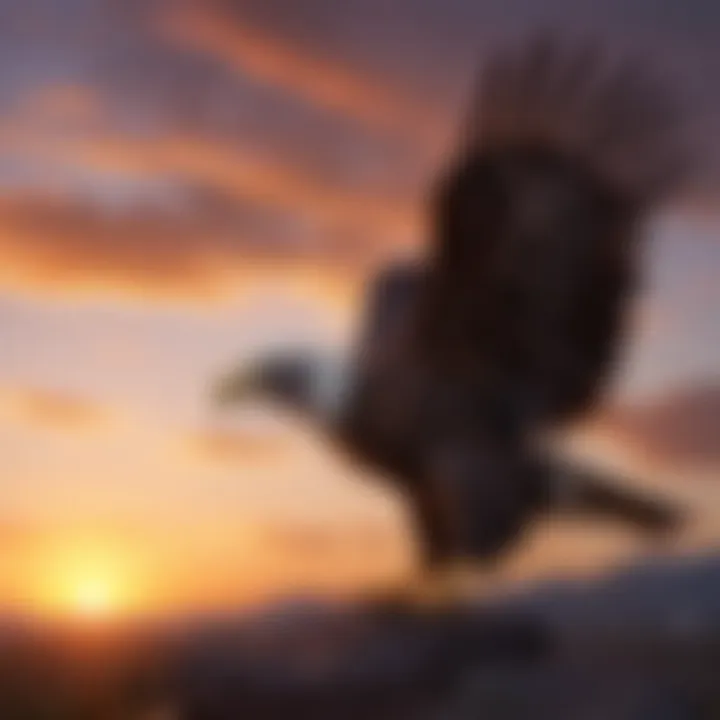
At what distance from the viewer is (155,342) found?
110cm

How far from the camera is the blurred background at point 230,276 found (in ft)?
3.56

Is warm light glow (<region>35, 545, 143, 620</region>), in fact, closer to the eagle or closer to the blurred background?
the blurred background

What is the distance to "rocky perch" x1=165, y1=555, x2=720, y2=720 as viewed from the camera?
3.48ft

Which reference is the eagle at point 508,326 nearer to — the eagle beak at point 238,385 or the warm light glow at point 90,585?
the eagle beak at point 238,385

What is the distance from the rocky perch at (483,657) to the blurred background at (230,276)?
0.03m

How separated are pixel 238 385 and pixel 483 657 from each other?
11.2 inches

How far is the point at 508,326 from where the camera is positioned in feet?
3.69

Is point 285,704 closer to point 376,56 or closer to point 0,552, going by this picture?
point 0,552

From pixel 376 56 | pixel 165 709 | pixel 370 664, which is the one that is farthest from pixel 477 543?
pixel 376 56

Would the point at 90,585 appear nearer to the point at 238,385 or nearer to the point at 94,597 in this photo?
the point at 94,597

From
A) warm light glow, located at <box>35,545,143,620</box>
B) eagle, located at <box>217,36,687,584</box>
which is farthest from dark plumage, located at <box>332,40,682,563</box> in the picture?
warm light glow, located at <box>35,545,143,620</box>

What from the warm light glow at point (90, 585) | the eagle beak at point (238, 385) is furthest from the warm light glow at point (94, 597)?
the eagle beak at point (238, 385)

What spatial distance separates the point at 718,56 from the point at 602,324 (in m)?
0.28

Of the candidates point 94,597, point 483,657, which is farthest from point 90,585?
point 483,657
